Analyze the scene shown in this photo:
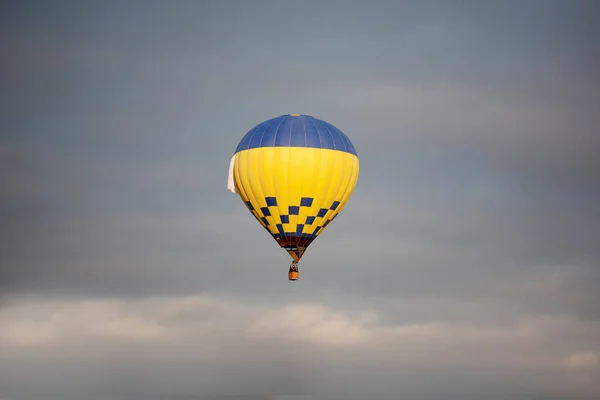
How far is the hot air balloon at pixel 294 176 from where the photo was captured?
84.2m

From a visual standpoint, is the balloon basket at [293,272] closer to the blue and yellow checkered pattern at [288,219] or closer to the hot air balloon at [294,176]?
the hot air balloon at [294,176]

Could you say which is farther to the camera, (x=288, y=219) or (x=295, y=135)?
(x=288, y=219)

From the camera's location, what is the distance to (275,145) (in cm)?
8425

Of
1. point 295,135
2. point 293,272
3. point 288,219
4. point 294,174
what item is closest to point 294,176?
point 294,174

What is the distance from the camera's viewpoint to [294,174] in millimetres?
84188

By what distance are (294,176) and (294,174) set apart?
120 millimetres

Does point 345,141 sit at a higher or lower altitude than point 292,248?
higher

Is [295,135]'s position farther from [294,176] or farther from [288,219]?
[288,219]

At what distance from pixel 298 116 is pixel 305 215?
Answer: 5228 mm

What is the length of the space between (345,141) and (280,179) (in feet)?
13.9

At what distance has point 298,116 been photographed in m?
85.4

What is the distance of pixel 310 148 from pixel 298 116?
2256 mm

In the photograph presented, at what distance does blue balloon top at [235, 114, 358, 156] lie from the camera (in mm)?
84312

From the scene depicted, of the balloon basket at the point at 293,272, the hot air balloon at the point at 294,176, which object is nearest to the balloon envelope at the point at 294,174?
the hot air balloon at the point at 294,176
